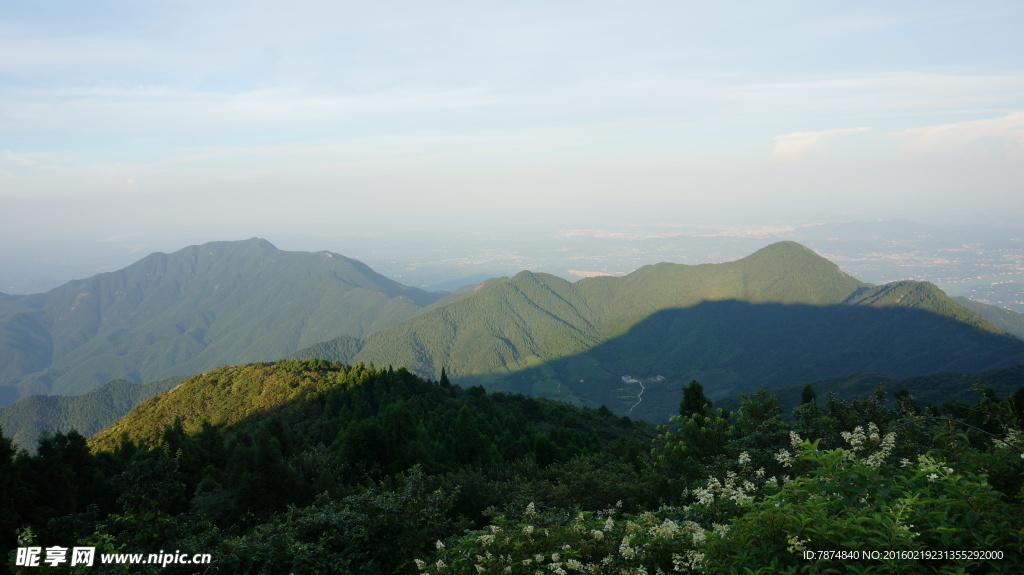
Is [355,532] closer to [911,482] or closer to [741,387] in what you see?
[911,482]

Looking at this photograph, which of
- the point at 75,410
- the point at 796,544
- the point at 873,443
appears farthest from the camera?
the point at 75,410

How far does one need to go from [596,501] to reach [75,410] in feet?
662

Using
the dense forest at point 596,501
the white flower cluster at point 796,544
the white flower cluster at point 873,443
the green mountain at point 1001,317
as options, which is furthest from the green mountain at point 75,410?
the green mountain at point 1001,317

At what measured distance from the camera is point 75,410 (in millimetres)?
156625

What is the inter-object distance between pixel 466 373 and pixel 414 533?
190743mm

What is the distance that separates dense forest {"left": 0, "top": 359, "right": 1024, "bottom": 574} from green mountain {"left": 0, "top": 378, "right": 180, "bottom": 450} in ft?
495

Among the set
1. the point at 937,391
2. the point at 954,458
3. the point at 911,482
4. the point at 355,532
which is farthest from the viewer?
the point at 937,391

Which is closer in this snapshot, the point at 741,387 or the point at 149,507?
the point at 149,507

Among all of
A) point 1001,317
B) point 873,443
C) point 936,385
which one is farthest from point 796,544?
point 1001,317

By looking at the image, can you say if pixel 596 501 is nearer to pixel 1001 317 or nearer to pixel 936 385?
pixel 936 385

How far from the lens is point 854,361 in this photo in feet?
535

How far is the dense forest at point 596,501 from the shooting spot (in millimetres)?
5863

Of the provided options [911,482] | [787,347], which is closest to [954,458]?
[911,482]

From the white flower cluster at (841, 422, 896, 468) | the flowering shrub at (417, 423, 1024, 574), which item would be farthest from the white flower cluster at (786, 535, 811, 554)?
the white flower cluster at (841, 422, 896, 468)
